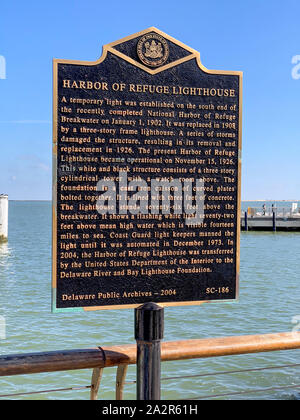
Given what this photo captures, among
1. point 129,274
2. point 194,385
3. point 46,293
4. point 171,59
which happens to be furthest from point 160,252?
point 46,293

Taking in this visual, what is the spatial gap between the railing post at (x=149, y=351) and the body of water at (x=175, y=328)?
1.07 meters

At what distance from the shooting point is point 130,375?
1211cm

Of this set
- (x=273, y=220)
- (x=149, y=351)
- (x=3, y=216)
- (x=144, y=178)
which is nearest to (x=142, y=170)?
(x=144, y=178)

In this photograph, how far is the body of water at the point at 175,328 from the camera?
11.4m

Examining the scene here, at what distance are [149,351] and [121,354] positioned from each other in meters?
0.35

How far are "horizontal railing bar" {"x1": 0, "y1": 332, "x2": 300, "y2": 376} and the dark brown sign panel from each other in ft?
1.22

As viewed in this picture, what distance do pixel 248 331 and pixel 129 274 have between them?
1246 cm

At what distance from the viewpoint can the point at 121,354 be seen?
14.0ft

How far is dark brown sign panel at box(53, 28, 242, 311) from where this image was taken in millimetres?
4266

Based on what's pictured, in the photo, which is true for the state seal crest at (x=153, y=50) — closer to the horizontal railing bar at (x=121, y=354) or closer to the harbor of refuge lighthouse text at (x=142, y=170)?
the harbor of refuge lighthouse text at (x=142, y=170)

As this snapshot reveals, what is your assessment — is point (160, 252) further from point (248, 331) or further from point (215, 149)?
point (248, 331)

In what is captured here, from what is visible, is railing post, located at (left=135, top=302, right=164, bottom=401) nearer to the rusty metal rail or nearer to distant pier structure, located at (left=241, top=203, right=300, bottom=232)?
the rusty metal rail

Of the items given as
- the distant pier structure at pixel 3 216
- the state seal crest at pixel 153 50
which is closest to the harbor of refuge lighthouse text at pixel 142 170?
the state seal crest at pixel 153 50
